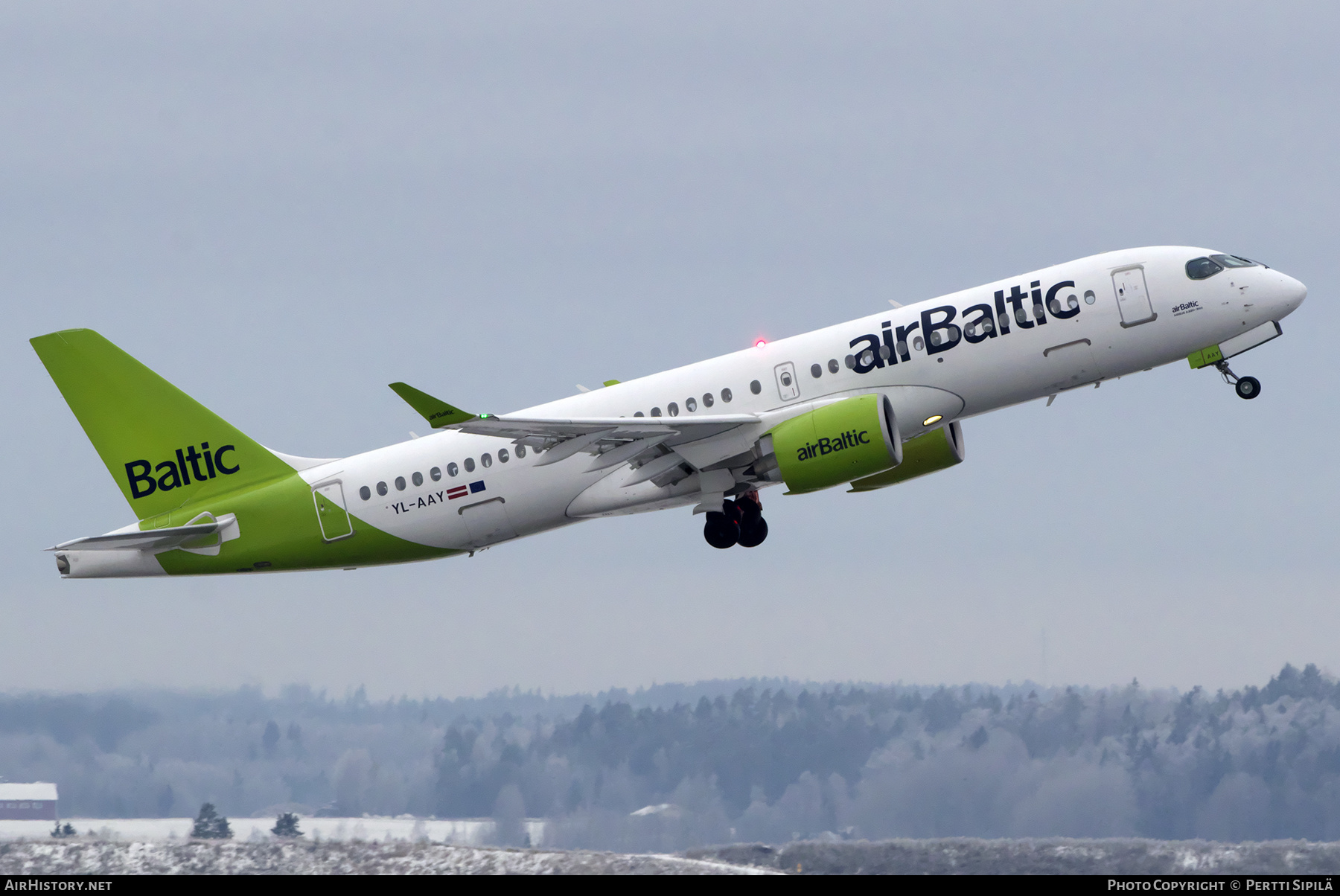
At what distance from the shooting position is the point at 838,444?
42.7 meters

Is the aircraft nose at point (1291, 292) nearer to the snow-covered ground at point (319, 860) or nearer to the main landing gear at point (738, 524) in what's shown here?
the main landing gear at point (738, 524)

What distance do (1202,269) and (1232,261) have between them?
1.03 m

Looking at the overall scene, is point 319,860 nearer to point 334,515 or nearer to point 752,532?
point 334,515

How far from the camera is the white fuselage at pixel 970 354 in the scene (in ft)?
141

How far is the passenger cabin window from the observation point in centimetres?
4316

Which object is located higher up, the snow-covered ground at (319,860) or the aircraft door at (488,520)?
the aircraft door at (488,520)

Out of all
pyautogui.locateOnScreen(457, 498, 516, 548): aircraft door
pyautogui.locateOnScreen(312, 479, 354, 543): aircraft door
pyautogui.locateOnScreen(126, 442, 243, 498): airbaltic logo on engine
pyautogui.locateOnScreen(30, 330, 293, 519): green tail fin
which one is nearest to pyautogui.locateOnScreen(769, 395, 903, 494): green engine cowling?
pyautogui.locateOnScreen(457, 498, 516, 548): aircraft door

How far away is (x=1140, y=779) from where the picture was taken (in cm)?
9388

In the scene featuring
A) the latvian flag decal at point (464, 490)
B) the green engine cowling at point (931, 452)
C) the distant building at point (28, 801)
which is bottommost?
the distant building at point (28, 801)

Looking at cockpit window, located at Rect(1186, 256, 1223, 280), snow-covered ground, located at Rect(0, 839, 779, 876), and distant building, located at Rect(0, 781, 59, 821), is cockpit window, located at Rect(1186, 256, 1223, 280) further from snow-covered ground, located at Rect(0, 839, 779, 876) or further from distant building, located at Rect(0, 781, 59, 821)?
distant building, located at Rect(0, 781, 59, 821)

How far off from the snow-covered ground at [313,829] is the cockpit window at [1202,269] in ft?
162

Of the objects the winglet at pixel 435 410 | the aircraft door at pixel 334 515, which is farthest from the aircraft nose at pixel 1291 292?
the aircraft door at pixel 334 515

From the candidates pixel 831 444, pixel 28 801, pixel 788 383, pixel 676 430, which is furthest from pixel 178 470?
pixel 28 801
